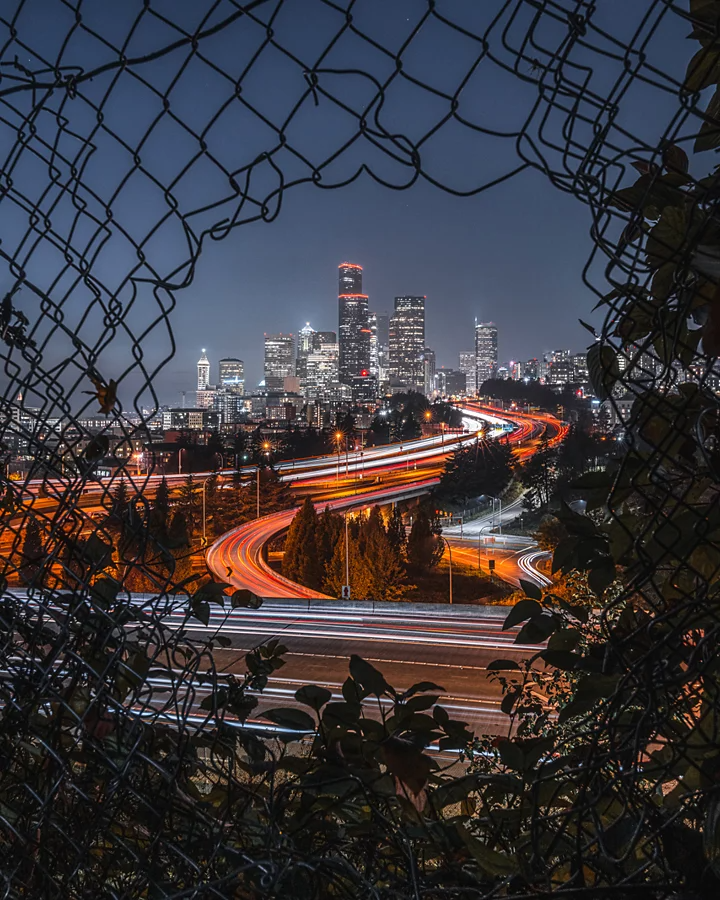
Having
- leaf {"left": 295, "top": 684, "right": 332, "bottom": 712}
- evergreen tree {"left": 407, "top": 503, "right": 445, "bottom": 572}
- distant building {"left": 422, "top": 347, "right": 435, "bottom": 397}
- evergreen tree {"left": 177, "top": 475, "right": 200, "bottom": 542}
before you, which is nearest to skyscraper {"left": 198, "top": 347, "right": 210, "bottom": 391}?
leaf {"left": 295, "top": 684, "right": 332, "bottom": 712}

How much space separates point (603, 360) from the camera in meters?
0.67

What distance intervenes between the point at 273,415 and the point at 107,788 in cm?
2598

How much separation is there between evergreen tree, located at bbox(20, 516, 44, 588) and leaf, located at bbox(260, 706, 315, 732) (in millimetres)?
442

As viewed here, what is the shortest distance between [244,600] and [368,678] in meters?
0.44

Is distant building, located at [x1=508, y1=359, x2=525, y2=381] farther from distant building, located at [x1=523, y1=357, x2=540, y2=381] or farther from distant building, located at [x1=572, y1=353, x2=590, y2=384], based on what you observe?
distant building, located at [x1=572, y1=353, x2=590, y2=384]

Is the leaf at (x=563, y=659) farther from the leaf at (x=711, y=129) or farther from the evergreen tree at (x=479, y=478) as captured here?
the evergreen tree at (x=479, y=478)

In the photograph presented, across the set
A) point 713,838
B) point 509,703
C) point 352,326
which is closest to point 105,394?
point 509,703

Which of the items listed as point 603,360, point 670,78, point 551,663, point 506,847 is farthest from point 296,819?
point 670,78

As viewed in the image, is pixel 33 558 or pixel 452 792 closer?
pixel 452 792

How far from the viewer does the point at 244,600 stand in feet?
3.86

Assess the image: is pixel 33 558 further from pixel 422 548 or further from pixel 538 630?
pixel 422 548

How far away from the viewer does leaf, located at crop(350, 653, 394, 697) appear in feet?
2.60

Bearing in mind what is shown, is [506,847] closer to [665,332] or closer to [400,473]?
[665,332]

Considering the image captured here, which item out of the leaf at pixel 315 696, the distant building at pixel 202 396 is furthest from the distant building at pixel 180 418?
the leaf at pixel 315 696
